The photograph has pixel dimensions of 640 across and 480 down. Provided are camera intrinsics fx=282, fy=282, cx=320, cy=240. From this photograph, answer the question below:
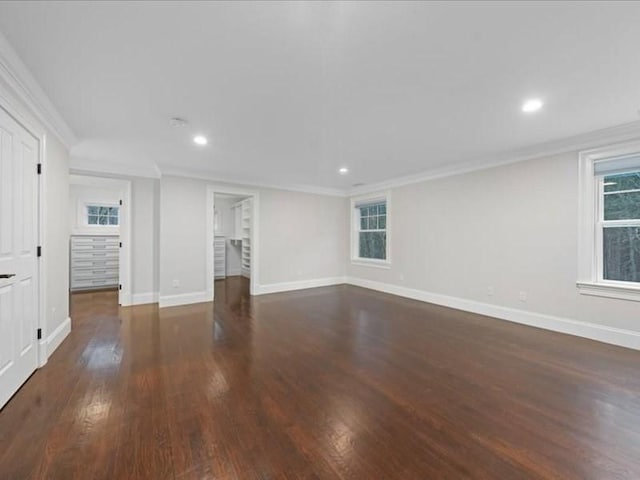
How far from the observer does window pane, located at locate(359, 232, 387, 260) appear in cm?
636

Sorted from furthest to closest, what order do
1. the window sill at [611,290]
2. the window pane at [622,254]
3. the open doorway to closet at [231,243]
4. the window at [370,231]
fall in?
the open doorway to closet at [231,243] < the window at [370,231] < the window pane at [622,254] < the window sill at [611,290]

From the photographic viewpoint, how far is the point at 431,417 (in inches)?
74.7

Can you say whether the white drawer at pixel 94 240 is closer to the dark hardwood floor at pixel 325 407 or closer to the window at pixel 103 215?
the window at pixel 103 215

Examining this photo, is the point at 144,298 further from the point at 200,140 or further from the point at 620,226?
the point at 620,226

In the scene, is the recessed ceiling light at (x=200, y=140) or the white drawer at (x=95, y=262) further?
the white drawer at (x=95, y=262)

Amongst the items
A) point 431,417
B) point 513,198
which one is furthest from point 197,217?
point 513,198

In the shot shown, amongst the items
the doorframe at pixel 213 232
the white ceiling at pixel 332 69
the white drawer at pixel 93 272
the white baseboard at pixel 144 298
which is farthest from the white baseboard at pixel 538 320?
the white drawer at pixel 93 272

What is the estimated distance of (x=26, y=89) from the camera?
2.18 metres

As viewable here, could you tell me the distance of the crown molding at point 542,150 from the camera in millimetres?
3082

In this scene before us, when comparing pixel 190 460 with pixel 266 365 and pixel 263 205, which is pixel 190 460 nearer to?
pixel 266 365

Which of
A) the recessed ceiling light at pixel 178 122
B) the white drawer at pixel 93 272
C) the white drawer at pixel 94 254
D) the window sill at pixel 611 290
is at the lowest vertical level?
the white drawer at pixel 93 272

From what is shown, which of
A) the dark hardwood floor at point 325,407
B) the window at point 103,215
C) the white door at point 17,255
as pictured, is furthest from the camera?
the window at point 103,215

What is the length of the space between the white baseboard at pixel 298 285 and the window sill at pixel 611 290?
4531 millimetres

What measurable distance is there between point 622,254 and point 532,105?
2160 millimetres
